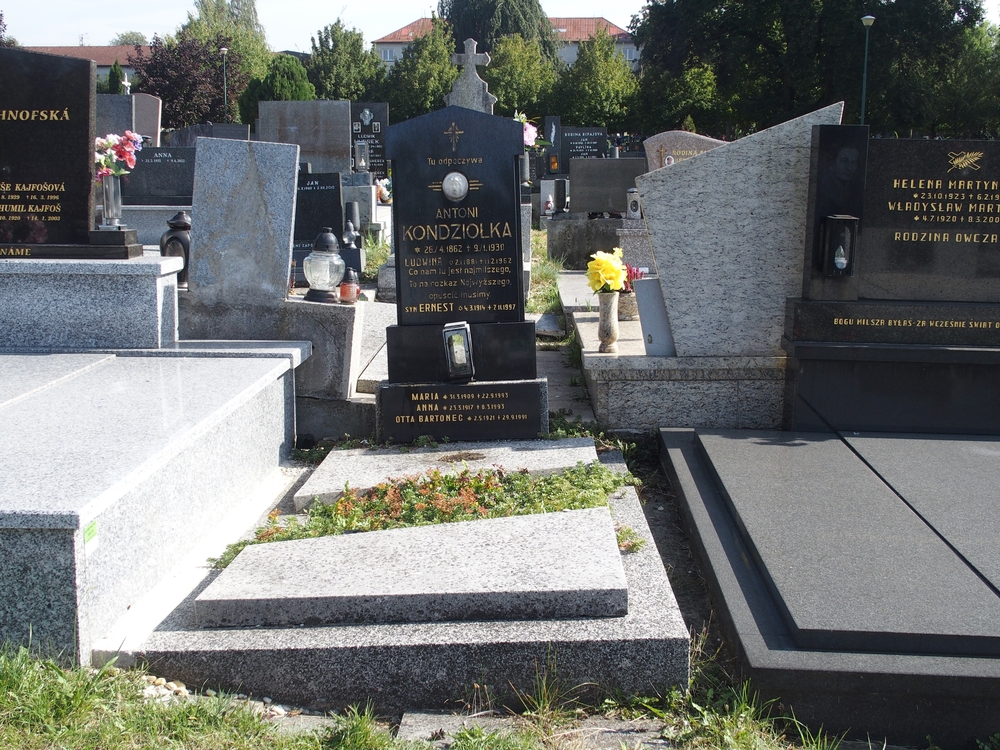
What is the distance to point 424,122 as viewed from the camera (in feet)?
17.1

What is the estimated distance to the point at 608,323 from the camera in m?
5.72

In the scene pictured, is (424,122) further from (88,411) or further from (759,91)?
(759,91)

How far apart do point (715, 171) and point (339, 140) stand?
39.8 feet

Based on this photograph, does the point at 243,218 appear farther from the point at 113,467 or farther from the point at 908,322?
the point at 908,322

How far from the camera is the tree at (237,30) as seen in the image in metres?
53.6

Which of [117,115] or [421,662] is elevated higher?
[117,115]

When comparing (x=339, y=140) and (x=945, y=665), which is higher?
(x=339, y=140)

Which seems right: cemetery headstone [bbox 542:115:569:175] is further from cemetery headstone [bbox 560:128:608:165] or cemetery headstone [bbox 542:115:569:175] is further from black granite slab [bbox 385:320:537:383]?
black granite slab [bbox 385:320:537:383]

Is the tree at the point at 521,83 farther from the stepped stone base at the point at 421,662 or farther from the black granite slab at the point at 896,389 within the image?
the stepped stone base at the point at 421,662

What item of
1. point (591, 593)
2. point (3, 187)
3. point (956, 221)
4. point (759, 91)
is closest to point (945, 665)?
point (591, 593)

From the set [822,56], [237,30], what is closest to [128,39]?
[237,30]

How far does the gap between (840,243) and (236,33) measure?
205ft

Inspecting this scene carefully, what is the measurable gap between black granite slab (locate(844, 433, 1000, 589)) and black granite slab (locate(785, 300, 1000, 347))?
0.55 metres

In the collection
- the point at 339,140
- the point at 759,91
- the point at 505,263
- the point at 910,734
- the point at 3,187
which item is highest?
the point at 759,91
